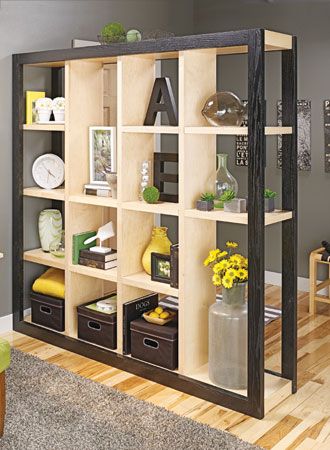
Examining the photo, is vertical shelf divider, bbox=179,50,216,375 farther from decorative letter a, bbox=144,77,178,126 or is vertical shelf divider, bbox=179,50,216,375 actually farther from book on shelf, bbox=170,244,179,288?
Answer: decorative letter a, bbox=144,77,178,126

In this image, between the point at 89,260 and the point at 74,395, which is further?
the point at 89,260

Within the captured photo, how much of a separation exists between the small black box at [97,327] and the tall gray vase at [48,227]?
23.7 inches

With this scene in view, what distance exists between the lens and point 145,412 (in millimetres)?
3021

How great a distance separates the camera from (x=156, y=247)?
354cm

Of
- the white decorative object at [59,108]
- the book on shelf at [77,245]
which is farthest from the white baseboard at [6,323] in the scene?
the white decorative object at [59,108]

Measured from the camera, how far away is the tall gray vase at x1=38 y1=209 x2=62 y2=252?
4.18 metres

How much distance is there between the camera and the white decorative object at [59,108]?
3.96 metres

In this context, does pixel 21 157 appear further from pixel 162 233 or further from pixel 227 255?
pixel 227 255

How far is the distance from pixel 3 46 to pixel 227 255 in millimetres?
2042

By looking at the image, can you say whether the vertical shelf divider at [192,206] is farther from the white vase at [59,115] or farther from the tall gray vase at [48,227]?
the tall gray vase at [48,227]

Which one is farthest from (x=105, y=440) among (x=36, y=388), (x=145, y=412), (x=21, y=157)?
(x=21, y=157)

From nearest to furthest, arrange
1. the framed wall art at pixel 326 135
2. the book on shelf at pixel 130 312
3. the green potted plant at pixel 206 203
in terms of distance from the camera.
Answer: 1. the green potted plant at pixel 206 203
2. the book on shelf at pixel 130 312
3. the framed wall art at pixel 326 135

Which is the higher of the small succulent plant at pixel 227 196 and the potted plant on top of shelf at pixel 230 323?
the small succulent plant at pixel 227 196

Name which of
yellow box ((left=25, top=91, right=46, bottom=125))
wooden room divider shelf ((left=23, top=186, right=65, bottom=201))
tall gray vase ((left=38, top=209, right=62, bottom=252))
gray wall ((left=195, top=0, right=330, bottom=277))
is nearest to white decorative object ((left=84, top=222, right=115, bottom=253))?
wooden room divider shelf ((left=23, top=186, right=65, bottom=201))
